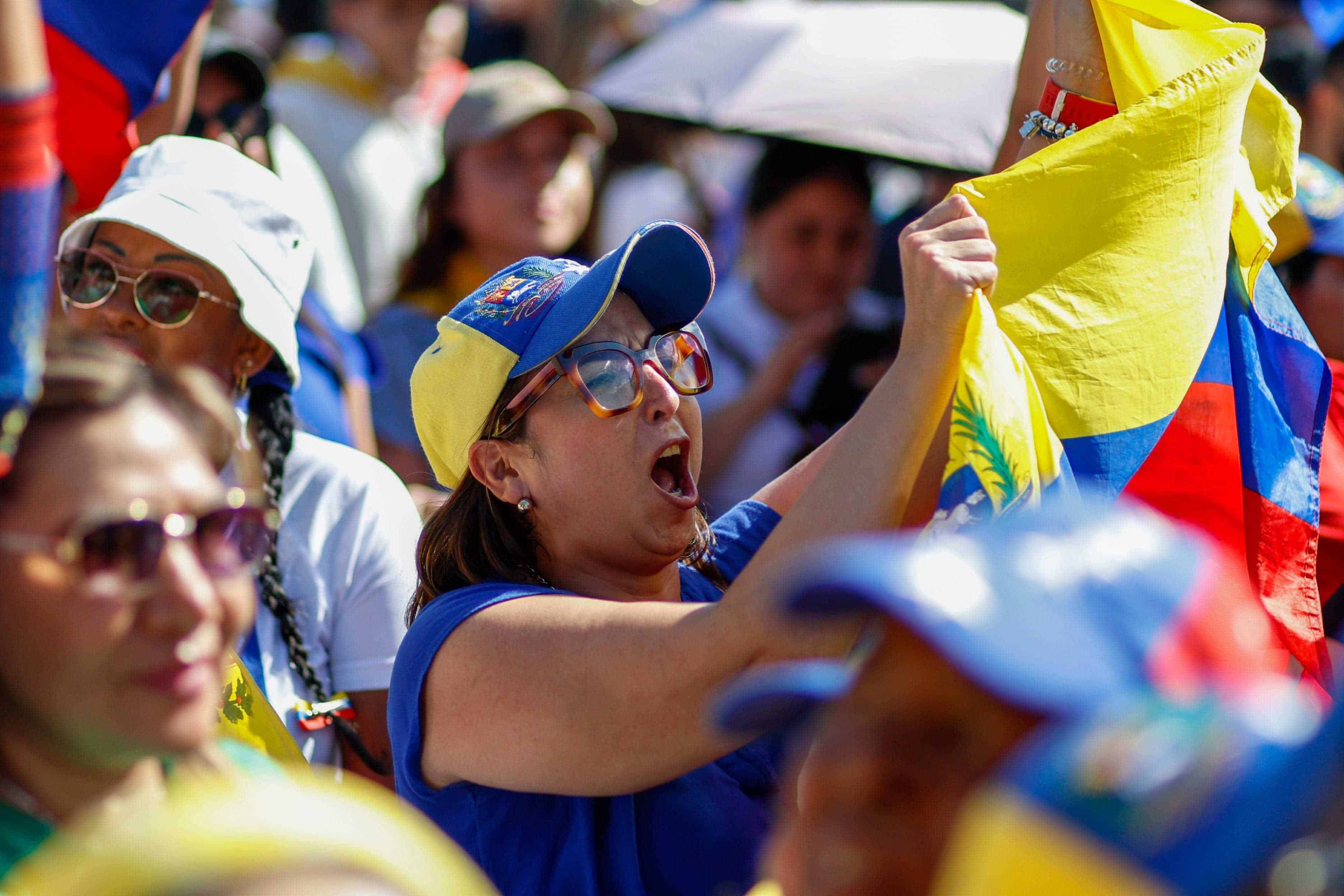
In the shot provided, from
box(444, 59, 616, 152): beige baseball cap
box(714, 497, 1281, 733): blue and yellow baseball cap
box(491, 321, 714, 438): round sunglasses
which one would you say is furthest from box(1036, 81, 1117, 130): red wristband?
box(444, 59, 616, 152): beige baseball cap

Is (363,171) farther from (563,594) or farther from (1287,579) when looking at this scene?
(1287,579)

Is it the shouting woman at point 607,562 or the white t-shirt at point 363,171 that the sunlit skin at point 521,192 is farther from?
the shouting woman at point 607,562

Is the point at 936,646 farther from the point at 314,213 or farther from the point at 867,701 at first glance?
the point at 314,213

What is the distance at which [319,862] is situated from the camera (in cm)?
104

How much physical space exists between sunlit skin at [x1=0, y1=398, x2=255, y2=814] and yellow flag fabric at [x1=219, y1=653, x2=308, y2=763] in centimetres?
72

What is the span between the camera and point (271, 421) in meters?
2.83

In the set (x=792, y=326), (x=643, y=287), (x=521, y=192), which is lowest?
(x=792, y=326)

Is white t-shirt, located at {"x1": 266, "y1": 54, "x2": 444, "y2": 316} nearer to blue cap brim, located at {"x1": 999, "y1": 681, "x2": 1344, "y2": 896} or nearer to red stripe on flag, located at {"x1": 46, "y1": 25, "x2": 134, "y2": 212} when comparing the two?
red stripe on flag, located at {"x1": 46, "y1": 25, "x2": 134, "y2": 212}

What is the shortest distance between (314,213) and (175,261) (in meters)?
1.56

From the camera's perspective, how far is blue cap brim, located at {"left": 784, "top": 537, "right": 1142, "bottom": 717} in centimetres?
94

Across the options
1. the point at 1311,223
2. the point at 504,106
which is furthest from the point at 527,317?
the point at 504,106

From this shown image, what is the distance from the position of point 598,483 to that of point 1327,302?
6.29ft

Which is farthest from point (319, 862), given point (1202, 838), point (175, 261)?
point (175, 261)

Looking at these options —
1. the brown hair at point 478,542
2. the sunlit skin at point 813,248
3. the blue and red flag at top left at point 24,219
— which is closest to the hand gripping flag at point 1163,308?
the brown hair at point 478,542
